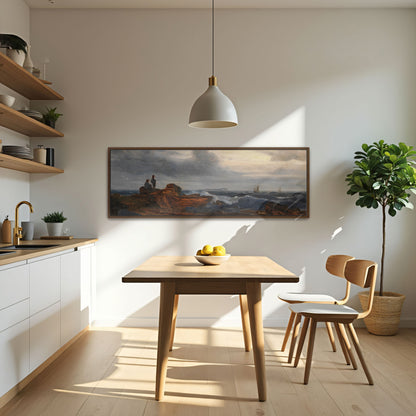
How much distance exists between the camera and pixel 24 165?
3748 mm

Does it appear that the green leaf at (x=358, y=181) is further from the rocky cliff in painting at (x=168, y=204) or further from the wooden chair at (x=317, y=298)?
the rocky cliff in painting at (x=168, y=204)

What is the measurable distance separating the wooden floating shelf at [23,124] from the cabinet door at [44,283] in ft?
3.77

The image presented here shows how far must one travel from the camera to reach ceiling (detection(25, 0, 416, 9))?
430cm

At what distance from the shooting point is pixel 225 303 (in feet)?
14.5

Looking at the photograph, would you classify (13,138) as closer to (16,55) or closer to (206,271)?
(16,55)

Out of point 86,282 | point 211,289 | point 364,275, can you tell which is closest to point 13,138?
point 86,282

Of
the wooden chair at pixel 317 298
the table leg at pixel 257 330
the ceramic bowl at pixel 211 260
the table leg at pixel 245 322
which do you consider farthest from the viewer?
the table leg at pixel 245 322

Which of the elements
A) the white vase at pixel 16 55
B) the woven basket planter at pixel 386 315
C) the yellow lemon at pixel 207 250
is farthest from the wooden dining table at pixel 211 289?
the white vase at pixel 16 55

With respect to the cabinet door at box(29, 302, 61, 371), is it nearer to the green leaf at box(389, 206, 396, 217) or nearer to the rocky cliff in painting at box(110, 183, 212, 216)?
the rocky cliff in painting at box(110, 183, 212, 216)

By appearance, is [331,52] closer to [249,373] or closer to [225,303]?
[225,303]

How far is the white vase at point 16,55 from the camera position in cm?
349

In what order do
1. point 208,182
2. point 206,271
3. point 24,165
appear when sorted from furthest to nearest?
1. point 208,182
2. point 24,165
3. point 206,271

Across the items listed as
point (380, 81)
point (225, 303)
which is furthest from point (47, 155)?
point (380, 81)

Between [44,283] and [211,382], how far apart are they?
1.33m
